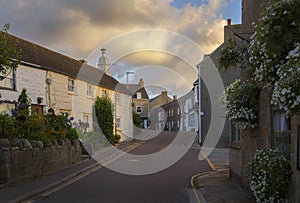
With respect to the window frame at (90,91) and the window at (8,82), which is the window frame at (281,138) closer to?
the window at (8,82)

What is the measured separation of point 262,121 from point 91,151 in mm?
13443

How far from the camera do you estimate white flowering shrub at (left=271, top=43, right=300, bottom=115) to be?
428 cm

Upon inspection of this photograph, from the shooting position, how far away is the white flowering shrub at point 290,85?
428cm

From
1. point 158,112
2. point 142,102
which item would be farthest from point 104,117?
point 158,112

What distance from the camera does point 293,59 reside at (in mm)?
4336

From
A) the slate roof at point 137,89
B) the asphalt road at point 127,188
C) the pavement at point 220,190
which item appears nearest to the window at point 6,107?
the asphalt road at point 127,188

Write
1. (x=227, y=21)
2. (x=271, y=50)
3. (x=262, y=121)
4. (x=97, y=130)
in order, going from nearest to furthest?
(x=271, y=50) < (x=262, y=121) < (x=97, y=130) < (x=227, y=21)

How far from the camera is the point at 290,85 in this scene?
4367 millimetres

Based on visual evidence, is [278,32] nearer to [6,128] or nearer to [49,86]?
[6,128]

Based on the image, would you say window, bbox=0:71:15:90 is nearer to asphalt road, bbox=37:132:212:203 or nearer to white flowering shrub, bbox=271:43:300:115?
asphalt road, bbox=37:132:212:203

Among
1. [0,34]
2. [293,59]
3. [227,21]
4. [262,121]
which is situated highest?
[227,21]

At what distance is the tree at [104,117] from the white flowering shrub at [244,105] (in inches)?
778

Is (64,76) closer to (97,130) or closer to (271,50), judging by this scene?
(97,130)

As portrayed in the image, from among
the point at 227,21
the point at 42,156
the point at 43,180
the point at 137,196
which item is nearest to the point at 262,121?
the point at 137,196
